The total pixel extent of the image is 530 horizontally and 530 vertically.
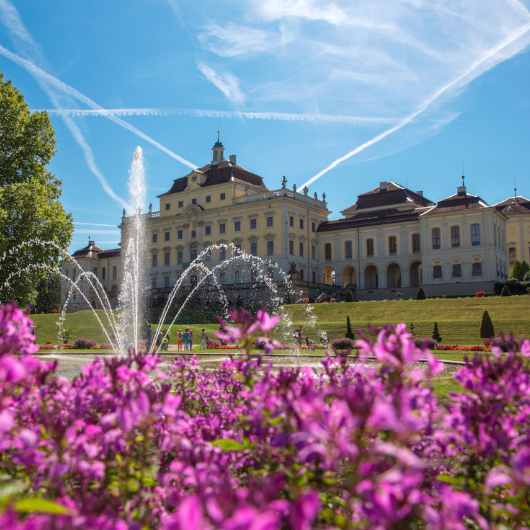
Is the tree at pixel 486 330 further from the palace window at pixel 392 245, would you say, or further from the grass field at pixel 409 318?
the palace window at pixel 392 245

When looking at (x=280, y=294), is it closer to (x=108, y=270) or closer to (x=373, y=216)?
(x=373, y=216)

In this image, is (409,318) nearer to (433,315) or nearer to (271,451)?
(433,315)

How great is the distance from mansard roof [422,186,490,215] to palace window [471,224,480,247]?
5.95 ft

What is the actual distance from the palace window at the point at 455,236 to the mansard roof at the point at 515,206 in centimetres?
1605

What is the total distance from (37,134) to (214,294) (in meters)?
29.2

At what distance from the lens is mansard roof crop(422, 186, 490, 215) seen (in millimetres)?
49741

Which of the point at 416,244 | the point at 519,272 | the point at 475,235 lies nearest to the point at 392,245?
the point at 416,244

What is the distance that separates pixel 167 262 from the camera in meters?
63.2

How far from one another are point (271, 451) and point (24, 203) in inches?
900

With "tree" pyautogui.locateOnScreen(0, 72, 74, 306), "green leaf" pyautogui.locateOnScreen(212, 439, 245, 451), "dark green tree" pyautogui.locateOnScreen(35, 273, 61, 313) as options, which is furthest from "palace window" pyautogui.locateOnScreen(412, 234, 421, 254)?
"green leaf" pyautogui.locateOnScreen(212, 439, 245, 451)

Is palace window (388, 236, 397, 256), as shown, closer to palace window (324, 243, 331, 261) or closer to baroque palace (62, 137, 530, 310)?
baroque palace (62, 137, 530, 310)

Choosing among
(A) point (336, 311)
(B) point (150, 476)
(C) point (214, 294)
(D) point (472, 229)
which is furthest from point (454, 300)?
(B) point (150, 476)

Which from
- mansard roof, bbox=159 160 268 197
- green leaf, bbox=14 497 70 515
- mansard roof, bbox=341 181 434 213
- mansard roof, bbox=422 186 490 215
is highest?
mansard roof, bbox=159 160 268 197

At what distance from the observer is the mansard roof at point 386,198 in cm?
5891
